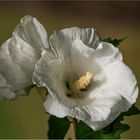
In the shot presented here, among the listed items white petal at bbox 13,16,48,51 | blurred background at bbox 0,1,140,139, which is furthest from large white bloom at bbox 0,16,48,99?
blurred background at bbox 0,1,140,139

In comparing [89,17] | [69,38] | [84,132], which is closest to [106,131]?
[84,132]

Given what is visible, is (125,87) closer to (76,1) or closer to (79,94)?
(79,94)

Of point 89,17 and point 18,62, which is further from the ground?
point 18,62

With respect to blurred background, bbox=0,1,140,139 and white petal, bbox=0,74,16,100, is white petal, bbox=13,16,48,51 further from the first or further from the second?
blurred background, bbox=0,1,140,139

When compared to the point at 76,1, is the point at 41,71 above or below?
above

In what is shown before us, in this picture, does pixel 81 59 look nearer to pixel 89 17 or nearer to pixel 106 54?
pixel 106 54

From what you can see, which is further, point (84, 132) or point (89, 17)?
point (89, 17)

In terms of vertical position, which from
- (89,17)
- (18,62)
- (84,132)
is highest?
→ (18,62)

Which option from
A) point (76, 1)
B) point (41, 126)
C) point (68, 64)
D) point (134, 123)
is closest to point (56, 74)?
point (68, 64)
